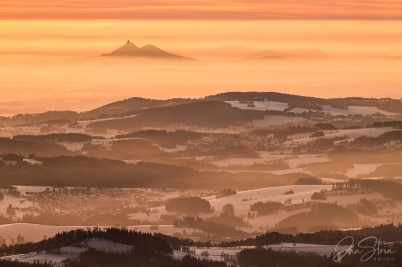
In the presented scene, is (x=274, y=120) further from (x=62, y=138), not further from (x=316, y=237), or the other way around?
(x=316, y=237)

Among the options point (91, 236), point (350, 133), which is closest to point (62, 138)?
point (350, 133)

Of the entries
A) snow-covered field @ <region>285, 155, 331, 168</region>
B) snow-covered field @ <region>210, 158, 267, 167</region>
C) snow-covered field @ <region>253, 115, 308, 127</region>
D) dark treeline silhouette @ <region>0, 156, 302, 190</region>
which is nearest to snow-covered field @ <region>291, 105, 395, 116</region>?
snow-covered field @ <region>253, 115, 308, 127</region>

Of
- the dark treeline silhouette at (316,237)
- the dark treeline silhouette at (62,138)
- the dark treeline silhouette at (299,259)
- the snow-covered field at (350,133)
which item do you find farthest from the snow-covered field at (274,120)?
the dark treeline silhouette at (299,259)

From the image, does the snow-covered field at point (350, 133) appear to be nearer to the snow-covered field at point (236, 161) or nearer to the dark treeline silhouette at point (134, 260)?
the snow-covered field at point (236, 161)

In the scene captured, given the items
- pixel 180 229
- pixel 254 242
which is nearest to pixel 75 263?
pixel 254 242

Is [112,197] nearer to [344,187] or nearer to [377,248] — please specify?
[344,187]

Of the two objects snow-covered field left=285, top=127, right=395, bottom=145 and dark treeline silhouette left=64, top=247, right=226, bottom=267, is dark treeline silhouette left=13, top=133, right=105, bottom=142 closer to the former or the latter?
snow-covered field left=285, top=127, right=395, bottom=145

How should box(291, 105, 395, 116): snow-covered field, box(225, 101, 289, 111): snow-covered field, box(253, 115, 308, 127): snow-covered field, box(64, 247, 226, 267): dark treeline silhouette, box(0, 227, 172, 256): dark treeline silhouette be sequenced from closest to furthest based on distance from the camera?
box(64, 247, 226, 267): dark treeline silhouette
box(0, 227, 172, 256): dark treeline silhouette
box(253, 115, 308, 127): snow-covered field
box(225, 101, 289, 111): snow-covered field
box(291, 105, 395, 116): snow-covered field
